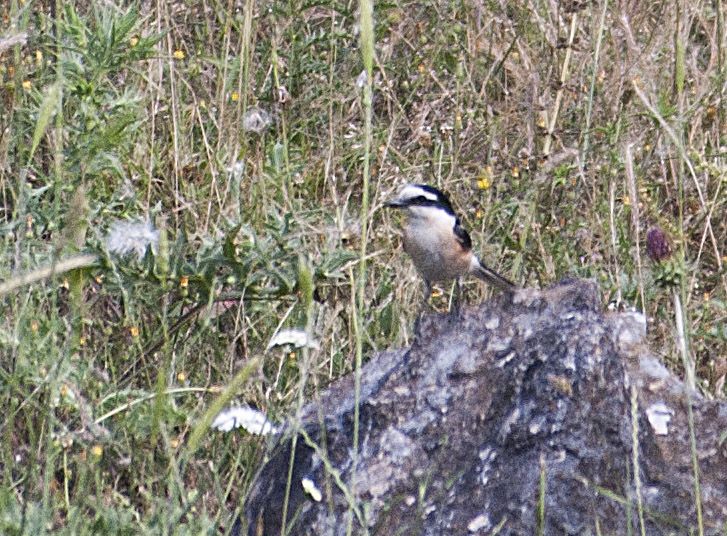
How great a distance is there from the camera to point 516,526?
8.82 ft

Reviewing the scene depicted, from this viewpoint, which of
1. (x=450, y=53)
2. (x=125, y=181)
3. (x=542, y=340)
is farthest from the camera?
(x=450, y=53)

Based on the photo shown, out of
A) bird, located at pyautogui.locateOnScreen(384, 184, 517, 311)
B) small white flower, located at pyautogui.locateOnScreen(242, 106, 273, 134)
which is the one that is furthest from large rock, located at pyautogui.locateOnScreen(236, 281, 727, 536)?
small white flower, located at pyautogui.locateOnScreen(242, 106, 273, 134)

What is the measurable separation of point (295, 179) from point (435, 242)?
795mm

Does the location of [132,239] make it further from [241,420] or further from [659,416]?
[659,416]

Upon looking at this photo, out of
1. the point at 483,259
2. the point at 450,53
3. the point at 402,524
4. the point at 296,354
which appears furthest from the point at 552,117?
the point at 402,524

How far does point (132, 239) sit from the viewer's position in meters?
3.85

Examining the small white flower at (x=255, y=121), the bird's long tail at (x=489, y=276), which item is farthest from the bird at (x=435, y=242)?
the small white flower at (x=255, y=121)

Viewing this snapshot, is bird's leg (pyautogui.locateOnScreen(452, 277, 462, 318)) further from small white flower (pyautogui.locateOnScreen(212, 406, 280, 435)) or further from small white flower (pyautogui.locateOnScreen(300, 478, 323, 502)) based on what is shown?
small white flower (pyautogui.locateOnScreen(300, 478, 323, 502))

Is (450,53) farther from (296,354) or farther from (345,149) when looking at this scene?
(296,354)

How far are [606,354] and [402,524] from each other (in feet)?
1.82

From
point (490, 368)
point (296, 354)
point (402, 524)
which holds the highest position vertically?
point (490, 368)

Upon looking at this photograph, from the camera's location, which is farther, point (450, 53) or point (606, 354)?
point (450, 53)

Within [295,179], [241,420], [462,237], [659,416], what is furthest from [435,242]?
[659,416]

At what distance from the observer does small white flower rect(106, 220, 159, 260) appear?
380 cm
